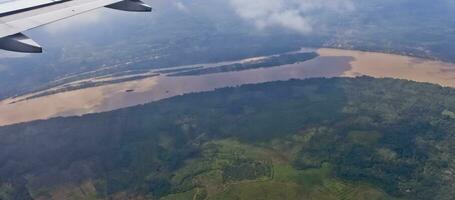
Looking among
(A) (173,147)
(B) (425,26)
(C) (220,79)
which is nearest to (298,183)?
(A) (173,147)

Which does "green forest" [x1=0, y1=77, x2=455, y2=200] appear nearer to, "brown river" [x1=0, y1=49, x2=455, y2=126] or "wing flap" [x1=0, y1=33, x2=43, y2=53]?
"brown river" [x1=0, y1=49, x2=455, y2=126]

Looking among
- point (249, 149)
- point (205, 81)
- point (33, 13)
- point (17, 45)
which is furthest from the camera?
point (205, 81)

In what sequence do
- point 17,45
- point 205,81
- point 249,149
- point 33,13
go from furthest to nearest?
point 205,81 < point 249,149 < point 33,13 < point 17,45

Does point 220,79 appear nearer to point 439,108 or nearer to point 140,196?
point 439,108

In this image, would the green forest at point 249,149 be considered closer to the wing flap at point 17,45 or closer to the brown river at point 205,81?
the brown river at point 205,81

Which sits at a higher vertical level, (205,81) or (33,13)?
(33,13)

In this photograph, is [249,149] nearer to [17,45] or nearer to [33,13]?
[33,13]

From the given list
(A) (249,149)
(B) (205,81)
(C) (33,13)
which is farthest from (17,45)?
(B) (205,81)

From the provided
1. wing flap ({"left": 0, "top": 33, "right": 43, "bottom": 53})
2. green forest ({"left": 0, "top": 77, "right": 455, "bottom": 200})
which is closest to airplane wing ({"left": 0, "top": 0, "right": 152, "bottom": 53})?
wing flap ({"left": 0, "top": 33, "right": 43, "bottom": 53})
